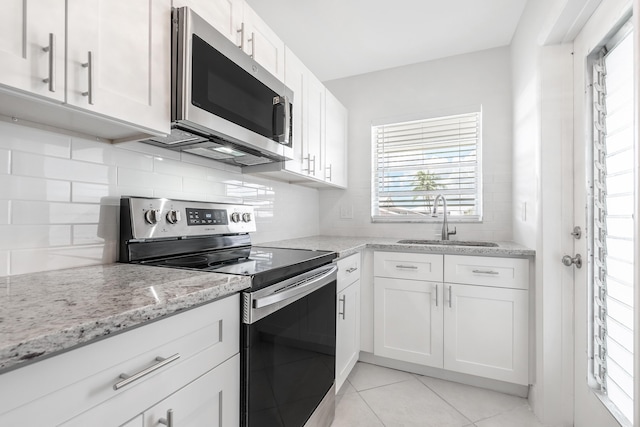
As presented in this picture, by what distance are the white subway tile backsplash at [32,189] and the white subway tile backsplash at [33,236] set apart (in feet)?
0.32

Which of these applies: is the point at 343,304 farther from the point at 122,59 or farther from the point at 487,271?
the point at 122,59

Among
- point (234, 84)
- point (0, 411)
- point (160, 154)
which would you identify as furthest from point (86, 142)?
point (0, 411)

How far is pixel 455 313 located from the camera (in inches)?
80.7

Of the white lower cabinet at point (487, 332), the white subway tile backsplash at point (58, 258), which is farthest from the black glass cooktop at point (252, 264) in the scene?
the white lower cabinet at point (487, 332)

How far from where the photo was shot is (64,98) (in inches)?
32.4

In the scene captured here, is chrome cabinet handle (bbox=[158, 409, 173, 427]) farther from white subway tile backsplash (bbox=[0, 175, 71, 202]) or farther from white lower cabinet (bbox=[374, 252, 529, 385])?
white lower cabinet (bbox=[374, 252, 529, 385])

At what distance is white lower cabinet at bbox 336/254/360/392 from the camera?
1833 mm

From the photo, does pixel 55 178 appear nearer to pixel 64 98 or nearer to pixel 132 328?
pixel 64 98

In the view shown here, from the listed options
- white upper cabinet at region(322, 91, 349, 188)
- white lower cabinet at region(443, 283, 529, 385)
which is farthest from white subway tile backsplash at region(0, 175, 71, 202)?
white lower cabinet at region(443, 283, 529, 385)

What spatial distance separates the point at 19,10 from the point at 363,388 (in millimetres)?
2317

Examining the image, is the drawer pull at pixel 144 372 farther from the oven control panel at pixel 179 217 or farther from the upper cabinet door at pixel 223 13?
the upper cabinet door at pixel 223 13

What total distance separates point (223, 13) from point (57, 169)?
919 mm

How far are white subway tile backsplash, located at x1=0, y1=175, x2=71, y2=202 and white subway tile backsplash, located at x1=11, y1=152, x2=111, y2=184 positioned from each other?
2 cm

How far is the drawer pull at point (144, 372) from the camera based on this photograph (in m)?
0.62
